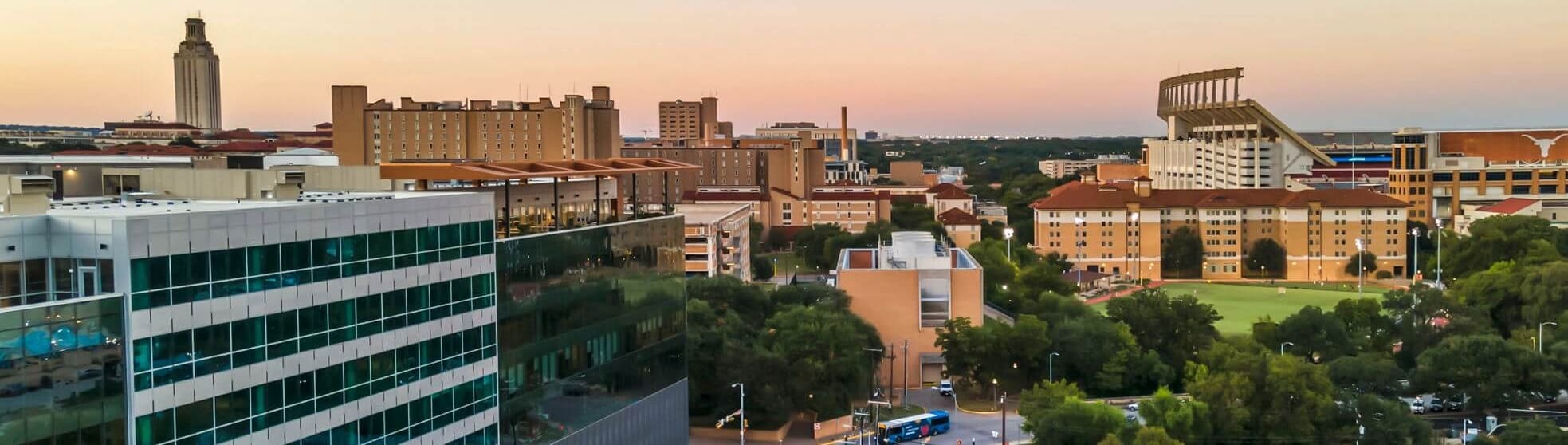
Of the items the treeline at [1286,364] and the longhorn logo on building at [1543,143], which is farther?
the longhorn logo on building at [1543,143]

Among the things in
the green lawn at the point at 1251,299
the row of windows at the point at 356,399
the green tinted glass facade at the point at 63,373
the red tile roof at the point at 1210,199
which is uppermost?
the red tile roof at the point at 1210,199

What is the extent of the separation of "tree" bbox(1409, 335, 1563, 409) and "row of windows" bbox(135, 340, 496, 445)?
19.2 m

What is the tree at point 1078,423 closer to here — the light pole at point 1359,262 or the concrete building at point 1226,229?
the light pole at point 1359,262

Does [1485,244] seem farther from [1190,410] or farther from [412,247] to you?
[412,247]

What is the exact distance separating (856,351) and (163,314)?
1772 cm

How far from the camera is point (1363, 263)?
57.2 m

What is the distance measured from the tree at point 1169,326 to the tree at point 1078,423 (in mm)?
10079

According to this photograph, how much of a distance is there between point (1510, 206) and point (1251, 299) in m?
15.0

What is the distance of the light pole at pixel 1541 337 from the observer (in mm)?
33031

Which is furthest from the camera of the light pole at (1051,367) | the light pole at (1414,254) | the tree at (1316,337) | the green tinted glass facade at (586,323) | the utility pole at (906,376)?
the light pole at (1414,254)

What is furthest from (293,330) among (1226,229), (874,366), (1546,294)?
(1226,229)

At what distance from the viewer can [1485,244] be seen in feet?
164

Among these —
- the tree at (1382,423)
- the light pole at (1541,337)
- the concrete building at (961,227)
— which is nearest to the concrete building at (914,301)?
the tree at (1382,423)

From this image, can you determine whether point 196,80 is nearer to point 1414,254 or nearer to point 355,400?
point 1414,254
